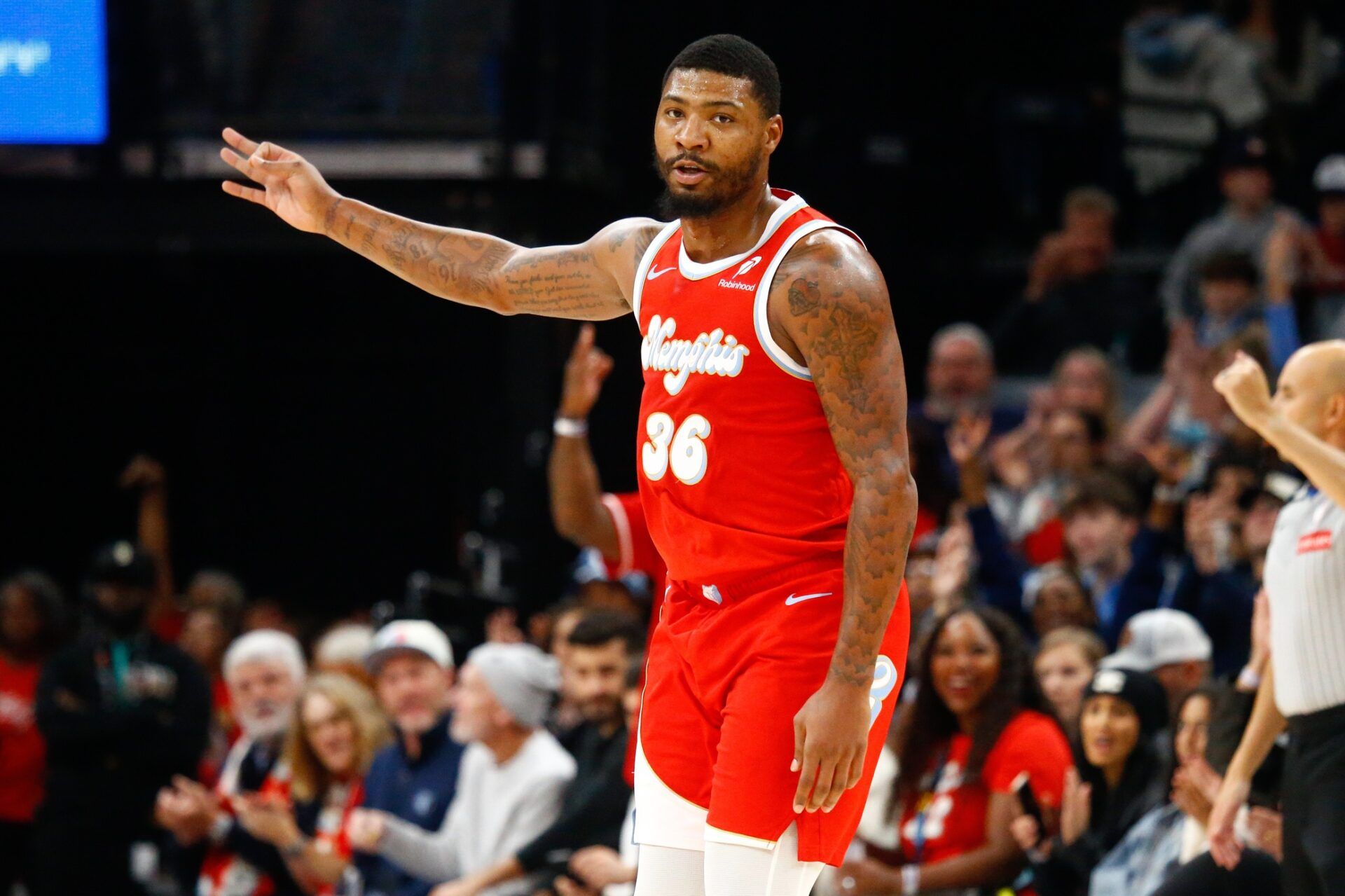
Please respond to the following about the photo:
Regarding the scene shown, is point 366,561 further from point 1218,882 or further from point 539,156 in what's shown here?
point 1218,882

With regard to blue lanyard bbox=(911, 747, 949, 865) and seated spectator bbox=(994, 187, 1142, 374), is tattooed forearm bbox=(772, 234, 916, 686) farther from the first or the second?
seated spectator bbox=(994, 187, 1142, 374)

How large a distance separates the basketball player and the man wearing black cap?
5.17m

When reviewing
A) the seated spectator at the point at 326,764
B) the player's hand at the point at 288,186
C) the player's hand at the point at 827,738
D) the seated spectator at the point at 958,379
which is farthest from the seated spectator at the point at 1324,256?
the player's hand at the point at 827,738

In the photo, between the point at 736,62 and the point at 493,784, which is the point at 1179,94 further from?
the point at 736,62

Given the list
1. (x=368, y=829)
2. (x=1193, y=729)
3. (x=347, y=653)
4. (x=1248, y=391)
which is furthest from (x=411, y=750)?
(x=1248, y=391)

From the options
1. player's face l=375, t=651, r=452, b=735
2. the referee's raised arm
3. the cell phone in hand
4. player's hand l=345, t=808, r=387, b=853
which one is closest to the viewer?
the referee's raised arm

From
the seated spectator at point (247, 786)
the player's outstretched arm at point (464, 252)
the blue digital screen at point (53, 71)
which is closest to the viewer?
the player's outstretched arm at point (464, 252)

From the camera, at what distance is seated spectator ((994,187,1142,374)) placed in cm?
998

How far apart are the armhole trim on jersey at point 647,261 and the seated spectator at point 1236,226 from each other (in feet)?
19.0

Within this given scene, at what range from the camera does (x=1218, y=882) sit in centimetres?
508

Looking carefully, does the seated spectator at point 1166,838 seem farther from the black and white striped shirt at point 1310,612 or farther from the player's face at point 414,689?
the player's face at point 414,689

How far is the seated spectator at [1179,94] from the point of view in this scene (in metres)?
10.6

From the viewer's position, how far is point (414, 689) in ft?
25.2

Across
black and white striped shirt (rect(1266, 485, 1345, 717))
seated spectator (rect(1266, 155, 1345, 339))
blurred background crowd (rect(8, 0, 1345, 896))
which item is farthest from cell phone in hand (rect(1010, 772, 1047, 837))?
seated spectator (rect(1266, 155, 1345, 339))
